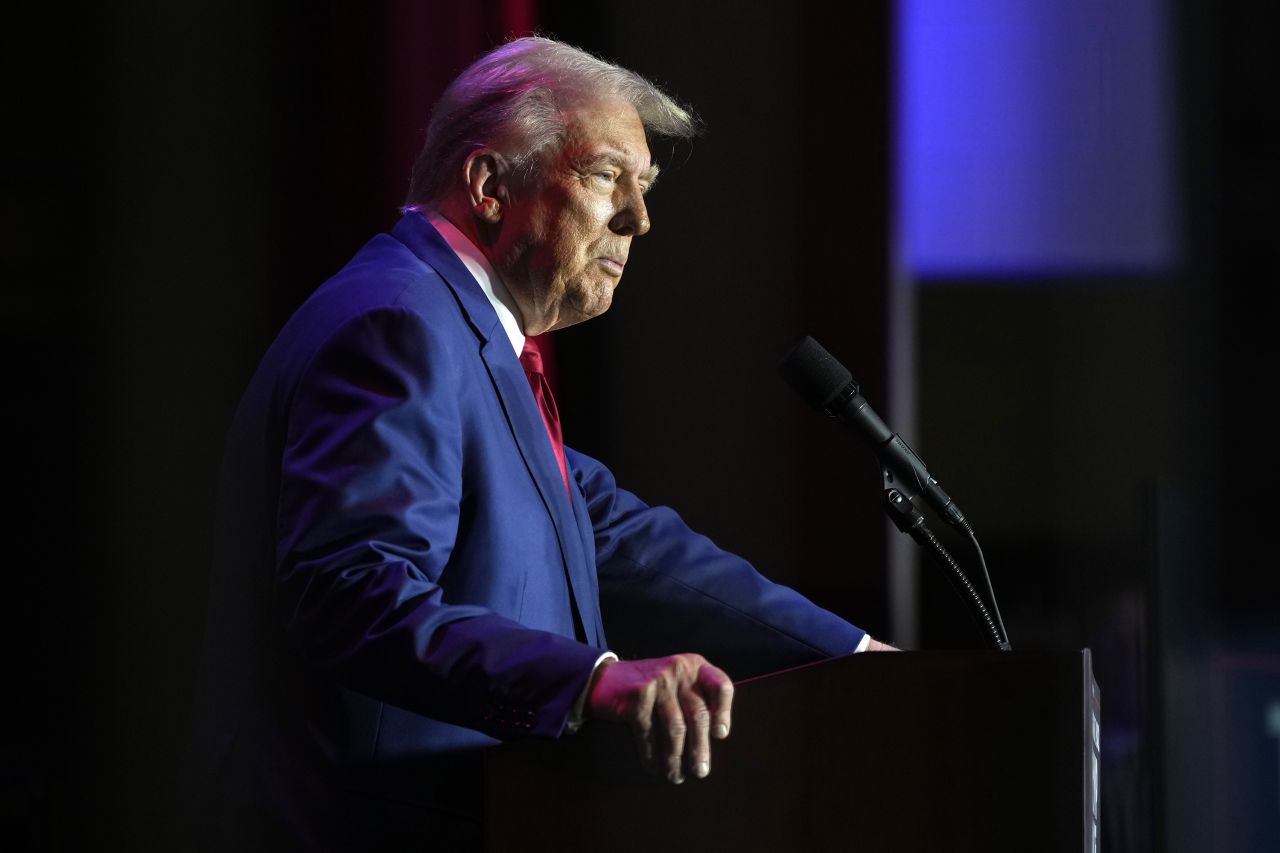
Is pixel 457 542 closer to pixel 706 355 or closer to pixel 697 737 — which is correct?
pixel 697 737

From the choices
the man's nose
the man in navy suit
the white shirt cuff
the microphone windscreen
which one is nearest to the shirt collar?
the man in navy suit

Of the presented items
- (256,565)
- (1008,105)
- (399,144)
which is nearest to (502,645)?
→ (256,565)

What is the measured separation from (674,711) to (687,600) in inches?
23.4

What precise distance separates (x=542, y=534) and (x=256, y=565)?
0.25 m

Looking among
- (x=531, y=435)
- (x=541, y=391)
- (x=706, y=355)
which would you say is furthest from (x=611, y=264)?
(x=706, y=355)

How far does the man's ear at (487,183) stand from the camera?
1.34 metres

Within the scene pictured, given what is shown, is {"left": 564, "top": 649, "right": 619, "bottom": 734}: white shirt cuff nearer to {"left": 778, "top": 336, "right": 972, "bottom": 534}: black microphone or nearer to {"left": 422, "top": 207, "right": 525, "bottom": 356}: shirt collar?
{"left": 778, "top": 336, "right": 972, "bottom": 534}: black microphone

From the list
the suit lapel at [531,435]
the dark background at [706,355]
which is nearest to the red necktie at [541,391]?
the suit lapel at [531,435]

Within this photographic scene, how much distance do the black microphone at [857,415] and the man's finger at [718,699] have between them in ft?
1.21

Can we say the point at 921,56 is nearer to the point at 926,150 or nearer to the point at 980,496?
the point at 926,150

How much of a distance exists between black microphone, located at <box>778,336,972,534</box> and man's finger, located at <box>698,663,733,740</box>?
369 millimetres

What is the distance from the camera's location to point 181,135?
5.12ft

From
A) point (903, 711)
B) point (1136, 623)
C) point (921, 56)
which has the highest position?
point (921, 56)

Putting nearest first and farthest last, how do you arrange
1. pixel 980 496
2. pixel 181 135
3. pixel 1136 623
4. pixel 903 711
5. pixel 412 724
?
pixel 903 711 → pixel 412 724 → pixel 181 135 → pixel 1136 623 → pixel 980 496
